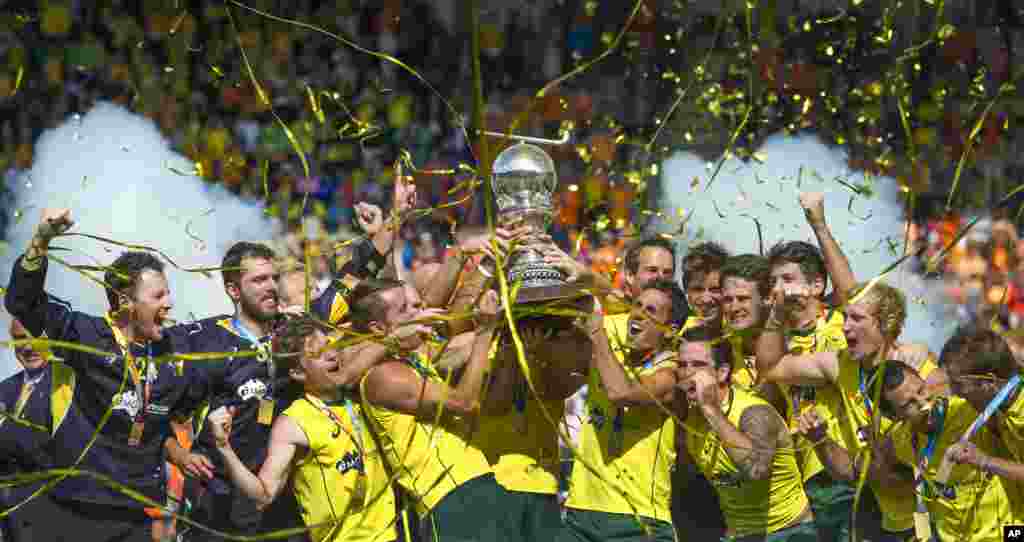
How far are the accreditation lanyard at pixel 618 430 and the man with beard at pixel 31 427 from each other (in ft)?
7.50

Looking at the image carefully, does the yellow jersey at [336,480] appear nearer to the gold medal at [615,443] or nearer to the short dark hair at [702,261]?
the gold medal at [615,443]

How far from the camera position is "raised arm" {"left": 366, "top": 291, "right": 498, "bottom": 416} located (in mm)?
5695

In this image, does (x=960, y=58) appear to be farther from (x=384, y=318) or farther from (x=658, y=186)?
(x=384, y=318)

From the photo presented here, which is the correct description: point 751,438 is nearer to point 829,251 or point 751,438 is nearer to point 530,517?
point 829,251

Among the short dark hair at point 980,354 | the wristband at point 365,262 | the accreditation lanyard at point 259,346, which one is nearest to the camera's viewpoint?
the short dark hair at point 980,354

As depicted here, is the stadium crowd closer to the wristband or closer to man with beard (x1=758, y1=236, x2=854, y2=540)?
man with beard (x1=758, y1=236, x2=854, y2=540)

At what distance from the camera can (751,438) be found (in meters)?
5.67

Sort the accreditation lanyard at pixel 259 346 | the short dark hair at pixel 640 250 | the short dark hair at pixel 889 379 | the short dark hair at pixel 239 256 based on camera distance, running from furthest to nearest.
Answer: the short dark hair at pixel 640 250, the short dark hair at pixel 239 256, the accreditation lanyard at pixel 259 346, the short dark hair at pixel 889 379

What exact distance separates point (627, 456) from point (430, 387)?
81 centimetres

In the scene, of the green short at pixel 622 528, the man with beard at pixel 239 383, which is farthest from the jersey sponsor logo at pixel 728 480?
the man with beard at pixel 239 383

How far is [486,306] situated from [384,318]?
1.38 feet

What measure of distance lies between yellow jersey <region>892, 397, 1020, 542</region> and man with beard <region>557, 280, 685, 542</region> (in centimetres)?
99

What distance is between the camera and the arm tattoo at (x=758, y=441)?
5.68 meters

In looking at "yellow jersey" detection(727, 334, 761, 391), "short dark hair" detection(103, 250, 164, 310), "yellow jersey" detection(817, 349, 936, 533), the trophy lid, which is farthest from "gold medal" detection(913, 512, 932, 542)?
"short dark hair" detection(103, 250, 164, 310)
